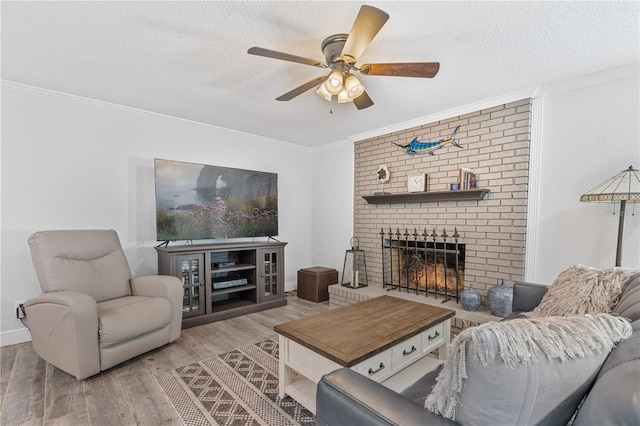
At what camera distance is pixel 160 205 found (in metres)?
3.14

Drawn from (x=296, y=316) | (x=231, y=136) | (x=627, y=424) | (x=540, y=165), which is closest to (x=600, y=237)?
(x=540, y=165)

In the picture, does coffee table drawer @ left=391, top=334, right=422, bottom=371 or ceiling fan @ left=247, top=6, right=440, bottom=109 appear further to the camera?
coffee table drawer @ left=391, top=334, right=422, bottom=371

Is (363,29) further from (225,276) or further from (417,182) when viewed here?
(225,276)

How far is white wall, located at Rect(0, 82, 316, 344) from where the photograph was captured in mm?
2627

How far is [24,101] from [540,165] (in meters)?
4.73

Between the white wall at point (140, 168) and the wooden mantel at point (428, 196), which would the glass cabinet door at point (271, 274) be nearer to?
the white wall at point (140, 168)

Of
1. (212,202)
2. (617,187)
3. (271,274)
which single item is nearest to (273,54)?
(212,202)

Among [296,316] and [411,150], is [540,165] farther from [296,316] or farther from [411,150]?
[296,316]

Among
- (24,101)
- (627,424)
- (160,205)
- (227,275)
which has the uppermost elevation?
(24,101)

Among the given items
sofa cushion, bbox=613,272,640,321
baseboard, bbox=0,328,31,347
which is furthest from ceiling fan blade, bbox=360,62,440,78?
baseboard, bbox=0,328,31,347

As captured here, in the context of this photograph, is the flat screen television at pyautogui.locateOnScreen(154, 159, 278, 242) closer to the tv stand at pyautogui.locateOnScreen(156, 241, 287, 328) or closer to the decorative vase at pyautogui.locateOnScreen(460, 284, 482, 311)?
the tv stand at pyautogui.locateOnScreen(156, 241, 287, 328)

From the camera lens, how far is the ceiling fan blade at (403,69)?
1.79 m

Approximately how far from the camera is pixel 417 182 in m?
3.53

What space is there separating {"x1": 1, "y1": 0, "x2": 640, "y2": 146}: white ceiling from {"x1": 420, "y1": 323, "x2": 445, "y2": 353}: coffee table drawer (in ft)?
6.38
